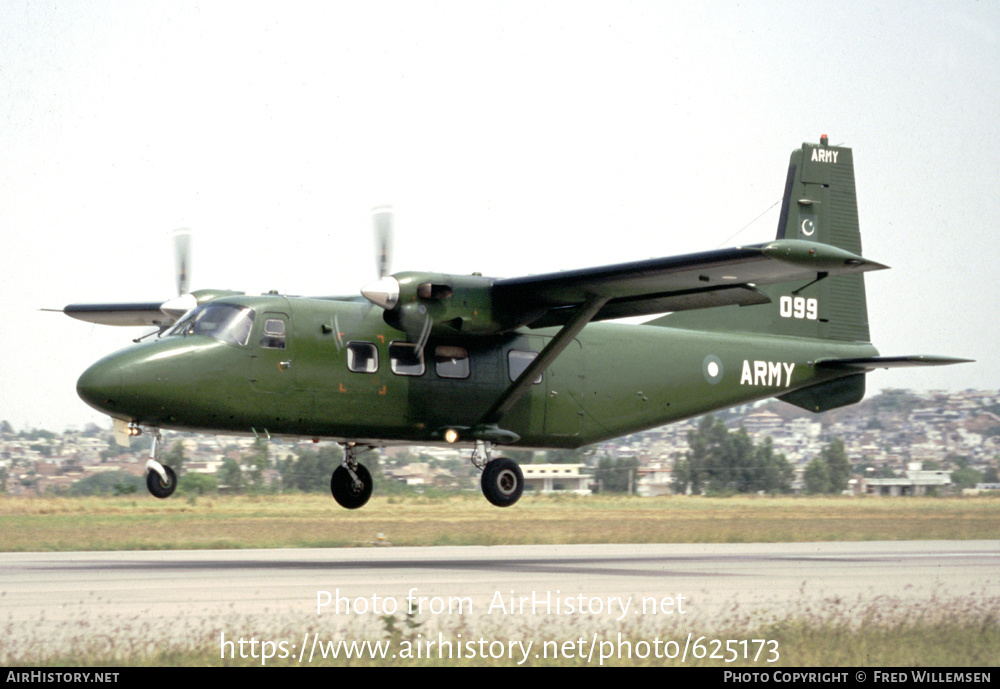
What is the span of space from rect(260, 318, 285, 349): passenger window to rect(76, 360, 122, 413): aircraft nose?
2.07 metres

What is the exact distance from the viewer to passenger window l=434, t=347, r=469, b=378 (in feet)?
59.2

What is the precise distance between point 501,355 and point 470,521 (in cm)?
882

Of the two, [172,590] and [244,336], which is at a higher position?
[244,336]

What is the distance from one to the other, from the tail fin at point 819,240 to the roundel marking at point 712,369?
51.6 inches

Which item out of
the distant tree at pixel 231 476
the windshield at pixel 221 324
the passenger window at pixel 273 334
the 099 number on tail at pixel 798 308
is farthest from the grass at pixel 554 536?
→ the passenger window at pixel 273 334

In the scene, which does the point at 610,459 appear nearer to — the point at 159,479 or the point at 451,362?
the point at 451,362

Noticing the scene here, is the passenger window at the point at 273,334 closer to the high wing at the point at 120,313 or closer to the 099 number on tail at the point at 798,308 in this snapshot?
the high wing at the point at 120,313

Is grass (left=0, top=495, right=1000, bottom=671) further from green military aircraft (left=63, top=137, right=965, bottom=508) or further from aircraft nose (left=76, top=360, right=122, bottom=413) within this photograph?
aircraft nose (left=76, top=360, right=122, bottom=413)

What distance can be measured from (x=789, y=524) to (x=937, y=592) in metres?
11.9

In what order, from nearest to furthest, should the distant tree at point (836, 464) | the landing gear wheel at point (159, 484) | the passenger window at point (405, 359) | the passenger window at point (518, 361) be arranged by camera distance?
the landing gear wheel at point (159, 484) < the passenger window at point (405, 359) < the passenger window at point (518, 361) < the distant tree at point (836, 464)

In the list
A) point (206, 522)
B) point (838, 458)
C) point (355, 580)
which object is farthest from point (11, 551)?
point (838, 458)

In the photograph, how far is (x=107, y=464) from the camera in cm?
3325

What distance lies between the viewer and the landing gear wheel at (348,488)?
19625mm
